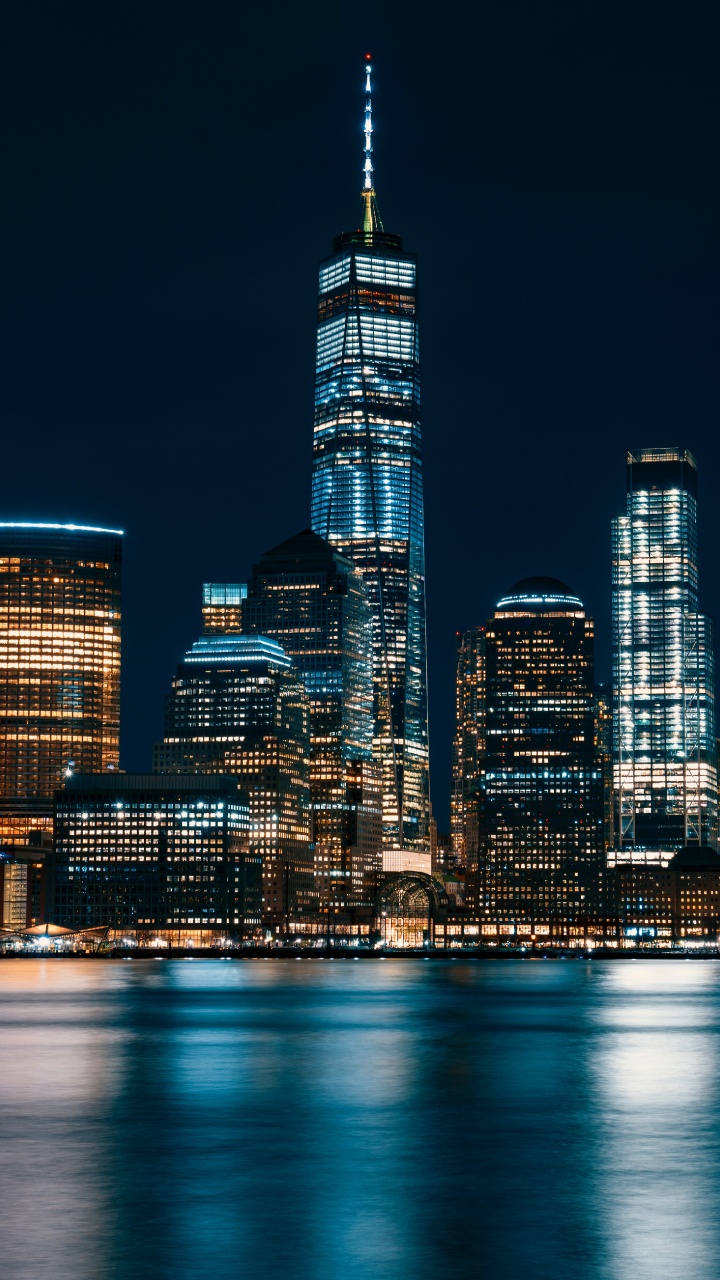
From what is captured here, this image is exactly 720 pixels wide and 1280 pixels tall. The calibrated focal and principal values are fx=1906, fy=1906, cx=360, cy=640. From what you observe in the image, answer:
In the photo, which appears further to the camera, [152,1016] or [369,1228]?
[152,1016]

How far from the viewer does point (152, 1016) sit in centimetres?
13962

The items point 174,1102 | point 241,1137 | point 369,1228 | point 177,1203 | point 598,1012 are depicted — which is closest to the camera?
point 369,1228

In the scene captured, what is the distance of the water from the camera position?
42938mm

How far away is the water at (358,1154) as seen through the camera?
4294cm

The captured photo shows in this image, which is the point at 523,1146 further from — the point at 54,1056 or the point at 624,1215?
the point at 54,1056

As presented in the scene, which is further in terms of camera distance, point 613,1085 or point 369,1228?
point 613,1085

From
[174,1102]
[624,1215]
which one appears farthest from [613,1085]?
[624,1215]

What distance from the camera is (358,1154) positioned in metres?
59.7

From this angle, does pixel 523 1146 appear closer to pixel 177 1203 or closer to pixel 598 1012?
pixel 177 1203

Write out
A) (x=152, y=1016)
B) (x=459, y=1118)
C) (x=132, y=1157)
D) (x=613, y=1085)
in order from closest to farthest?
(x=132, y=1157) → (x=459, y=1118) → (x=613, y=1085) → (x=152, y=1016)

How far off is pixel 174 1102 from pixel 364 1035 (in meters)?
41.9

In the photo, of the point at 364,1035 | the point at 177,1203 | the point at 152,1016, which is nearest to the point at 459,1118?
the point at 177,1203

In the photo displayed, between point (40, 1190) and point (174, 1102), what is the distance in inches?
991

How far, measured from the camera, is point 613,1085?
84.4m
